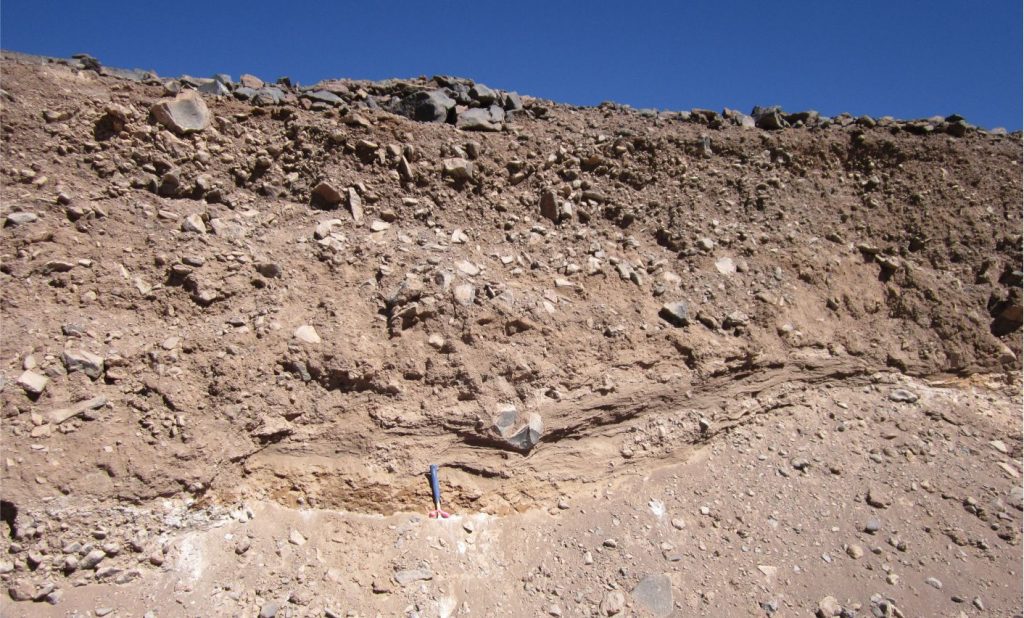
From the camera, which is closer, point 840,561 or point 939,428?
point 840,561

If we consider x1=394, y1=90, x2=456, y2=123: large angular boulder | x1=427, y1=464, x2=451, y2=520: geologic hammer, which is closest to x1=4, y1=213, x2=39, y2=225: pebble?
x1=394, y1=90, x2=456, y2=123: large angular boulder

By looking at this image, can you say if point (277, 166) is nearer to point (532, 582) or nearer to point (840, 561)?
point (532, 582)

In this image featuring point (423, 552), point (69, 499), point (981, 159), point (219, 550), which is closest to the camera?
point (69, 499)

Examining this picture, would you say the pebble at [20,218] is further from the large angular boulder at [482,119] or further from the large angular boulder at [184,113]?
the large angular boulder at [482,119]

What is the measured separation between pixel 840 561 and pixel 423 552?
2.65m

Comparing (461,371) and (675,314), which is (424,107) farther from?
(675,314)

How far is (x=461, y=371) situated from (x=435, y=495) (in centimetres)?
79

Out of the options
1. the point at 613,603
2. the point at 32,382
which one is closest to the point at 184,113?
the point at 32,382

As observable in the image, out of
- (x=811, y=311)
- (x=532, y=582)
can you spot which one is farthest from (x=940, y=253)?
(x=532, y=582)

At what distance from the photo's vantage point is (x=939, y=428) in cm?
485

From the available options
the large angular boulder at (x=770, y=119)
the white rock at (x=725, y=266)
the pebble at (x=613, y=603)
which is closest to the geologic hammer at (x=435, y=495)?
the pebble at (x=613, y=603)

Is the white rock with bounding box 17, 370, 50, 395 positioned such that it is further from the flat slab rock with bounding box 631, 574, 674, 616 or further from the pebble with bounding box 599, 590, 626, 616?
the flat slab rock with bounding box 631, 574, 674, 616

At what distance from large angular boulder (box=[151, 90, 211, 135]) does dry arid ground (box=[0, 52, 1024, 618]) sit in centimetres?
2

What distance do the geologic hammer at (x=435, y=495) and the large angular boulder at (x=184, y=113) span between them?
9.85ft
